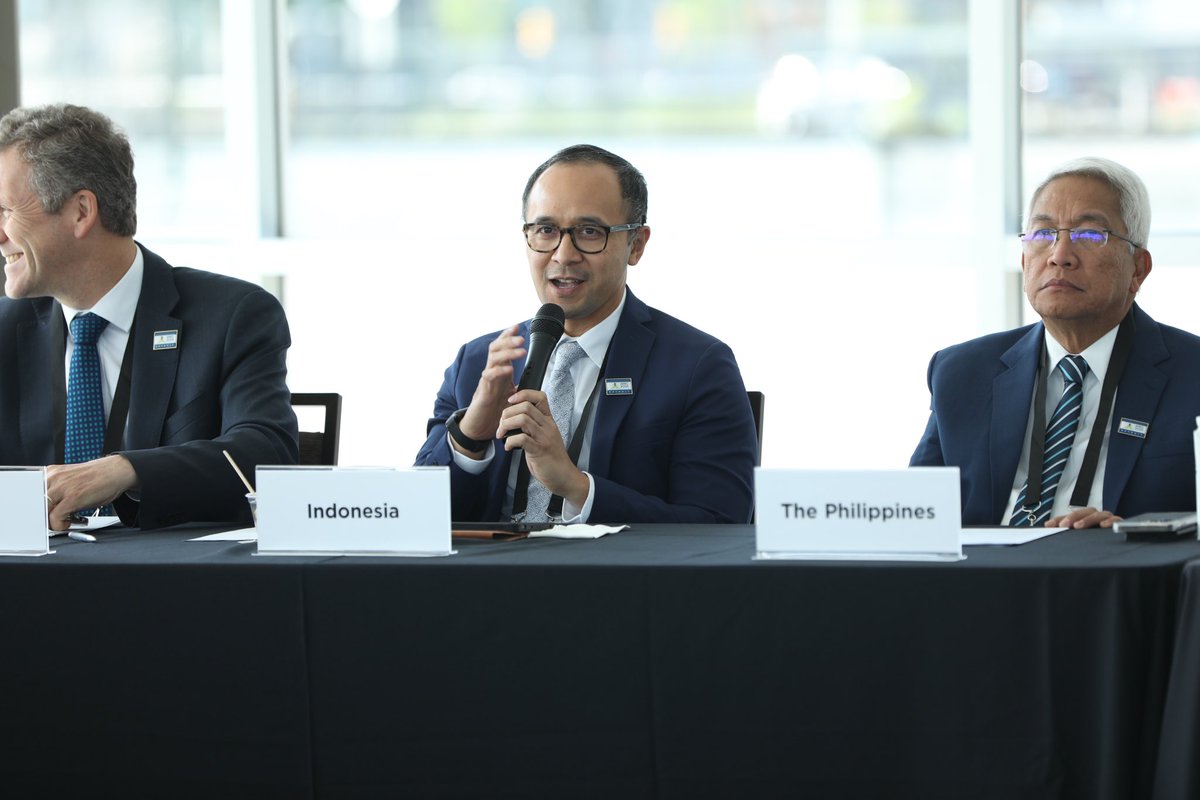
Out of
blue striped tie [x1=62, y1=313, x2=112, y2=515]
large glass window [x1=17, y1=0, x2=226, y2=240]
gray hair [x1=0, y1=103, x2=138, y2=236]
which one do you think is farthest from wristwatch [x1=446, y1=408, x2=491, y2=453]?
large glass window [x1=17, y1=0, x2=226, y2=240]

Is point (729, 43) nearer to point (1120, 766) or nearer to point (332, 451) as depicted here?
point (332, 451)

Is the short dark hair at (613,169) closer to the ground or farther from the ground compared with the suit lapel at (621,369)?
farther from the ground

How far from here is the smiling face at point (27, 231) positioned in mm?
2701

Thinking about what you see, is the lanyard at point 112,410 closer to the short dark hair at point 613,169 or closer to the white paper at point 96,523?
the white paper at point 96,523

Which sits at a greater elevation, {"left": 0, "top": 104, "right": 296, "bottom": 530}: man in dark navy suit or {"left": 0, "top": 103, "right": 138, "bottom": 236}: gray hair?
{"left": 0, "top": 103, "right": 138, "bottom": 236}: gray hair

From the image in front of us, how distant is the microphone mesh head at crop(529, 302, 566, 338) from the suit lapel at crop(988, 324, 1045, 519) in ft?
2.84

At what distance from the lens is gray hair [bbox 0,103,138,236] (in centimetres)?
271

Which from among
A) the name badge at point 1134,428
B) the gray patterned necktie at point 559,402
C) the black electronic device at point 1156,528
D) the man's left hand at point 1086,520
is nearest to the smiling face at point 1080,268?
the name badge at point 1134,428

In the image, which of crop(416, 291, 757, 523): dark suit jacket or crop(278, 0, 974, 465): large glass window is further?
crop(278, 0, 974, 465): large glass window

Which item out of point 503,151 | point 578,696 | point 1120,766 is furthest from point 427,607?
point 503,151

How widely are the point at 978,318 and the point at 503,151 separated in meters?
1.73

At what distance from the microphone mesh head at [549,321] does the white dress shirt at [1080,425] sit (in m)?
0.90

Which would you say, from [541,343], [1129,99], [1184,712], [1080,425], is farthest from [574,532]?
[1129,99]

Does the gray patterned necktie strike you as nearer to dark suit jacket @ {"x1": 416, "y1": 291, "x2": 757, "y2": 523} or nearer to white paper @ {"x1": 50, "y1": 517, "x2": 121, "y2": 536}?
dark suit jacket @ {"x1": 416, "y1": 291, "x2": 757, "y2": 523}
